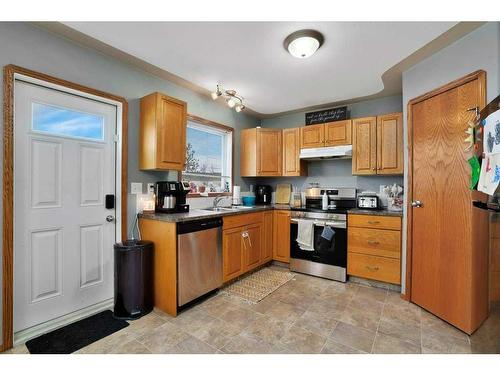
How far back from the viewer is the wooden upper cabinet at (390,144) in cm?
290

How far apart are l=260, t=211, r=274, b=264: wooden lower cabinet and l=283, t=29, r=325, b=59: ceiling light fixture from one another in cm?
210

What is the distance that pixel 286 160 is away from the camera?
382 centimetres

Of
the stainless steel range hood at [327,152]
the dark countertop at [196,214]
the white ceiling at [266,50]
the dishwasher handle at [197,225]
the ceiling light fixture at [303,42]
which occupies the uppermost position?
the white ceiling at [266,50]

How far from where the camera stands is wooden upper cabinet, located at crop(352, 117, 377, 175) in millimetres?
3074

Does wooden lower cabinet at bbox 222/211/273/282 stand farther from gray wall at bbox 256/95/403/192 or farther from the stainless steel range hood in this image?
the stainless steel range hood

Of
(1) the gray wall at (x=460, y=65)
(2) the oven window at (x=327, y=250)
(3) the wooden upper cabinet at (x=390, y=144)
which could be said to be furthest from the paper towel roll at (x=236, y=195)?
(1) the gray wall at (x=460, y=65)

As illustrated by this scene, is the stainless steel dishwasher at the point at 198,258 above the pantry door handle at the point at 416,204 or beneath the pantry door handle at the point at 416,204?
beneath

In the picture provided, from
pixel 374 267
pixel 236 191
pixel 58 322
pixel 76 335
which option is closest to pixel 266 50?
pixel 236 191

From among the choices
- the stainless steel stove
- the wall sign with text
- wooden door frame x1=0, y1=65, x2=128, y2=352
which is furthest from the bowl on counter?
wooden door frame x1=0, y1=65, x2=128, y2=352

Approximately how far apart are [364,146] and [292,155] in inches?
42.0

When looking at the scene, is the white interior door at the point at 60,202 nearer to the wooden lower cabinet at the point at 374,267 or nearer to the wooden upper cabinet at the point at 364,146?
the wooden lower cabinet at the point at 374,267

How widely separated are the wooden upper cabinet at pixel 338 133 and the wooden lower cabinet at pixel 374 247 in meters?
1.09
